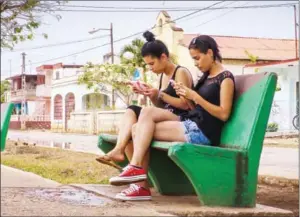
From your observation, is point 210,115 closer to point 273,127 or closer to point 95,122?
point 273,127

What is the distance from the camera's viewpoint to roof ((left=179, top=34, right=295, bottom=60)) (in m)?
30.9

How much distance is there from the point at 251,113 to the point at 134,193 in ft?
2.79

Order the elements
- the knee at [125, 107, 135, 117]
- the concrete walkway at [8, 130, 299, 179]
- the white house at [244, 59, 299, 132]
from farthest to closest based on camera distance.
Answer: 1. the white house at [244, 59, 299, 132]
2. the concrete walkway at [8, 130, 299, 179]
3. the knee at [125, 107, 135, 117]

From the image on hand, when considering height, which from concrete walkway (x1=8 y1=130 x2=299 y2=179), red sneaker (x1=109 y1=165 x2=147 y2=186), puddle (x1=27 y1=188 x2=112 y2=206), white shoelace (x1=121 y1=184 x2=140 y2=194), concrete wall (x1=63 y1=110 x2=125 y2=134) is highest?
red sneaker (x1=109 y1=165 x2=147 y2=186)

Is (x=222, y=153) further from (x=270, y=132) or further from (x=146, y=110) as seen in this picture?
(x=270, y=132)

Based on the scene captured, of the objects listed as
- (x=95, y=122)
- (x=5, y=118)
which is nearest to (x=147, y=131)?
(x=5, y=118)

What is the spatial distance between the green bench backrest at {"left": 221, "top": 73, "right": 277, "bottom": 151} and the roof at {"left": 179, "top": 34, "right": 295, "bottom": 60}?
2637 centimetres

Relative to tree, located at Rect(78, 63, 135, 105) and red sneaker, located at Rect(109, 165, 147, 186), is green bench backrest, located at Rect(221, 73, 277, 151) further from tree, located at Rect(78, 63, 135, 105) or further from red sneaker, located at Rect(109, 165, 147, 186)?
tree, located at Rect(78, 63, 135, 105)

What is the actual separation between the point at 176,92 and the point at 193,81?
13.4 inches

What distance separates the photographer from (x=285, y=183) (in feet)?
22.2

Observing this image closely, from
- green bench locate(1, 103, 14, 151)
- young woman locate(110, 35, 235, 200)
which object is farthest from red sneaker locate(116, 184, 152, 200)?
green bench locate(1, 103, 14, 151)

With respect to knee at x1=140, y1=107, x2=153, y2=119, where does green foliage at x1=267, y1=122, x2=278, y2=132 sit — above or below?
below

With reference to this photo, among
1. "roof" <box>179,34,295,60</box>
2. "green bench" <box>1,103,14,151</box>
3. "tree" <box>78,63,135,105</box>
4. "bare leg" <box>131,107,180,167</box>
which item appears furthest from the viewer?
"roof" <box>179,34,295,60</box>

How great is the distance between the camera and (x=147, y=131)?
3.70 m
